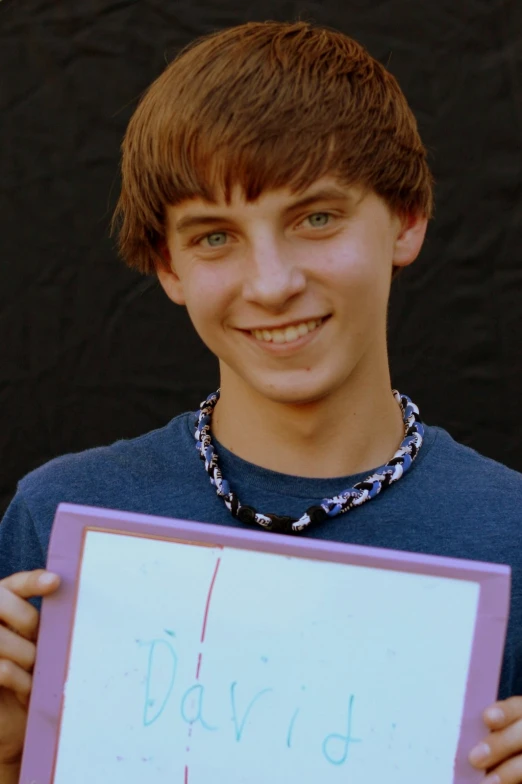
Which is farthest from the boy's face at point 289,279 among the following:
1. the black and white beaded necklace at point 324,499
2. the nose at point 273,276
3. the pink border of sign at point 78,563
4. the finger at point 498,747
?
the finger at point 498,747

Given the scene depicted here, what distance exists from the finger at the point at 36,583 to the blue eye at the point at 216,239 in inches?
17.7

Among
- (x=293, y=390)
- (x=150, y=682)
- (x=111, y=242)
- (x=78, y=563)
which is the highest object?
(x=111, y=242)

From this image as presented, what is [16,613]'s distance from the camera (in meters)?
1.04

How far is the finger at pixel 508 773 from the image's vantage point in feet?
3.11

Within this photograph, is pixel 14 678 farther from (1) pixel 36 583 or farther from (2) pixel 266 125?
(2) pixel 266 125

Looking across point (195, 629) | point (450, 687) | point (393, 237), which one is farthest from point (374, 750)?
point (393, 237)

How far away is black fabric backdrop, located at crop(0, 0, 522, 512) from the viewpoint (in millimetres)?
1997

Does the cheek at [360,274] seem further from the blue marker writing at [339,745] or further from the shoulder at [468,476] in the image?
the blue marker writing at [339,745]

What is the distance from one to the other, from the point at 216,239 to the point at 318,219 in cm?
13

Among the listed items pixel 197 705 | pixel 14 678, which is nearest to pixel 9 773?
pixel 14 678

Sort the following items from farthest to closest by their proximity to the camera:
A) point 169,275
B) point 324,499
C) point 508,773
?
1. point 169,275
2. point 324,499
3. point 508,773

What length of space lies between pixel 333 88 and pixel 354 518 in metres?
0.55

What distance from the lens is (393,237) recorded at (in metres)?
1.30

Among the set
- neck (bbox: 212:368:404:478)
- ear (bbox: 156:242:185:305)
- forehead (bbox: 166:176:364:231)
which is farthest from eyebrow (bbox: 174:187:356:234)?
neck (bbox: 212:368:404:478)
